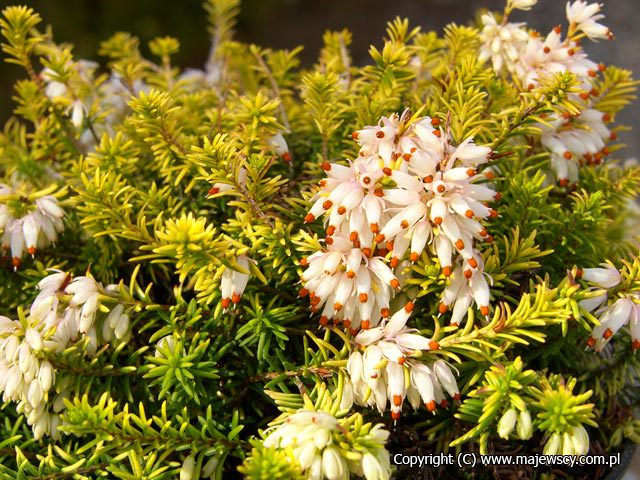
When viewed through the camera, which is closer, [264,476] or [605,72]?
[264,476]

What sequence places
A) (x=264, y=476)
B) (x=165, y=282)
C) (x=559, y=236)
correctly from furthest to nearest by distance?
(x=165, y=282) → (x=559, y=236) → (x=264, y=476)

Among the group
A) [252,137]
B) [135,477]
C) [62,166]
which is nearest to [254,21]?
[62,166]

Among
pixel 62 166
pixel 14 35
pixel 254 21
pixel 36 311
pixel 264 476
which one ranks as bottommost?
pixel 264 476

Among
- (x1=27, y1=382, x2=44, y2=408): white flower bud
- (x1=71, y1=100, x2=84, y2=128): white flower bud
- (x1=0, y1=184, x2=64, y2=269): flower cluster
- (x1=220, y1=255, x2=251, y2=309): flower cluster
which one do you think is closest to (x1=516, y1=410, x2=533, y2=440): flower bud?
(x1=220, y1=255, x2=251, y2=309): flower cluster

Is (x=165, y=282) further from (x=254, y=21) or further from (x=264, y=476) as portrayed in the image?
(x=254, y=21)

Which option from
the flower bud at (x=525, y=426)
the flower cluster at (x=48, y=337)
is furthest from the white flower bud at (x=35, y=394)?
the flower bud at (x=525, y=426)

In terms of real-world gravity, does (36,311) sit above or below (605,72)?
below

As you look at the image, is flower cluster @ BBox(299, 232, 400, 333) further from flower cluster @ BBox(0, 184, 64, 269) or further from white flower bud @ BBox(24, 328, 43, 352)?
flower cluster @ BBox(0, 184, 64, 269)

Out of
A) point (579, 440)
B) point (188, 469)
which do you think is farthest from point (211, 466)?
point (579, 440)
